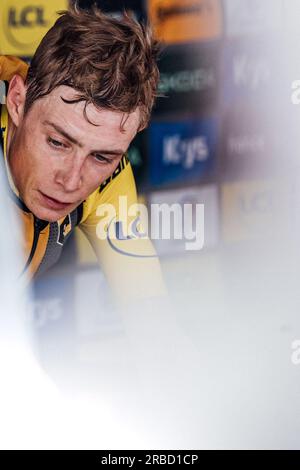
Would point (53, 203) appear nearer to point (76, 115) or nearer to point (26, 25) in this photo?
point (76, 115)

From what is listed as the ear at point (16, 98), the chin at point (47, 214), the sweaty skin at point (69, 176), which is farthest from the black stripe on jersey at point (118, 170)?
the ear at point (16, 98)

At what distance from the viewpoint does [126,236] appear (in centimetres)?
165

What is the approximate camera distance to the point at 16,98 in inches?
61.5

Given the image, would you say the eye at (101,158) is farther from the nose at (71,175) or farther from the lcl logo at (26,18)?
the lcl logo at (26,18)

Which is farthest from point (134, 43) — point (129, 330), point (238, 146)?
point (129, 330)

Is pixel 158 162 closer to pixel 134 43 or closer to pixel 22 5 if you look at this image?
pixel 134 43

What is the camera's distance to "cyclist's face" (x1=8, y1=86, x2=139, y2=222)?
5.10ft

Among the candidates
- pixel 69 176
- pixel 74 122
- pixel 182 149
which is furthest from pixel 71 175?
pixel 182 149

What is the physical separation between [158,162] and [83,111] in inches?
7.6

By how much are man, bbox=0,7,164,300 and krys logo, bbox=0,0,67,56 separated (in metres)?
0.02

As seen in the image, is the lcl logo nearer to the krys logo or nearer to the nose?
the krys logo

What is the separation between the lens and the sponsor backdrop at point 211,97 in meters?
1.56

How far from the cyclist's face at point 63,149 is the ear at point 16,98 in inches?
0.5

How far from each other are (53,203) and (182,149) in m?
0.29
